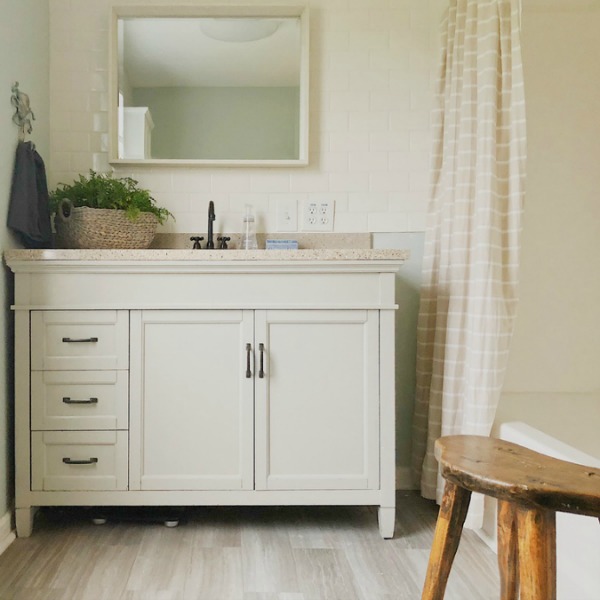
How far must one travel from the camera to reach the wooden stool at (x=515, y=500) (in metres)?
0.84

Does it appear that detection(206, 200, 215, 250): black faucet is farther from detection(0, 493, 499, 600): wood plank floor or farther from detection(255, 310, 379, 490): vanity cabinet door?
detection(0, 493, 499, 600): wood plank floor

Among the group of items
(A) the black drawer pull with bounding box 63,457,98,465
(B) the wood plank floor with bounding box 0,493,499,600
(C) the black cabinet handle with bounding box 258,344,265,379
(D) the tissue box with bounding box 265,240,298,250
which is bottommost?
(B) the wood plank floor with bounding box 0,493,499,600

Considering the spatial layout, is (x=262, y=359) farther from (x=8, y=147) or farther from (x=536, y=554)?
(x=8, y=147)

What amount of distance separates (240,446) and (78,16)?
74.6 inches

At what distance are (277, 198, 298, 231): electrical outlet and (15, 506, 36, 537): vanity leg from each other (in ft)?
4.57

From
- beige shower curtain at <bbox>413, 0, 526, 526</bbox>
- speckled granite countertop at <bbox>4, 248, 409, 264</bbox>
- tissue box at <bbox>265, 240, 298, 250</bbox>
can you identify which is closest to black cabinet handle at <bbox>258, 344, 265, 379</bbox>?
speckled granite countertop at <bbox>4, 248, 409, 264</bbox>

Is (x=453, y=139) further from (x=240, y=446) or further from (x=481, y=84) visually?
(x=240, y=446)

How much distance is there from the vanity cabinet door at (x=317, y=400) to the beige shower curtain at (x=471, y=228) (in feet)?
1.10

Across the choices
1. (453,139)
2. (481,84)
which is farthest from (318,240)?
(481,84)

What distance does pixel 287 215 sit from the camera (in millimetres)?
2227

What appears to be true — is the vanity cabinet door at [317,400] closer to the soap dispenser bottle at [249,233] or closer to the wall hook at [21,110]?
the soap dispenser bottle at [249,233]

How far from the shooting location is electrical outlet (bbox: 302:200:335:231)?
222cm

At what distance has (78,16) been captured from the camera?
→ 2197mm

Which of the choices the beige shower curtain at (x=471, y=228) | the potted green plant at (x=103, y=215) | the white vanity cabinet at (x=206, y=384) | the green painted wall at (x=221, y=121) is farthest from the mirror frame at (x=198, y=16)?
the white vanity cabinet at (x=206, y=384)
